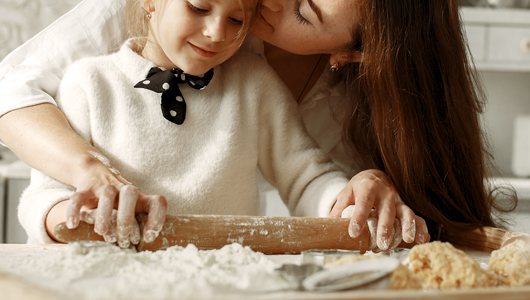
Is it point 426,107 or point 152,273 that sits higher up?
point 426,107

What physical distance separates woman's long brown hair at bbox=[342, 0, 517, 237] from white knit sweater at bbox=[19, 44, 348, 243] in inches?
5.3

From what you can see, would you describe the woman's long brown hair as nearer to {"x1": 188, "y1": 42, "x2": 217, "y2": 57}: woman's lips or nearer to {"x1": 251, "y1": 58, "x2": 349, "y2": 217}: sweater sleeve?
{"x1": 251, "y1": 58, "x2": 349, "y2": 217}: sweater sleeve

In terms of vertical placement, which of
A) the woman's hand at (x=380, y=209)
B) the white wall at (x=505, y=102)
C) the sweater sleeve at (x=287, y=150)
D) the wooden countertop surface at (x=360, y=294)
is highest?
the white wall at (x=505, y=102)

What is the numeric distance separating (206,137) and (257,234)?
33 centimetres

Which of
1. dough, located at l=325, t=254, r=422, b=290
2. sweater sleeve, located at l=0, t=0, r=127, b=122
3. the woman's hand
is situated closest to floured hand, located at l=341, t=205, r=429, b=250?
the woman's hand

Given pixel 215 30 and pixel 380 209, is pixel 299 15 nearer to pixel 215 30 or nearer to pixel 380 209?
pixel 215 30

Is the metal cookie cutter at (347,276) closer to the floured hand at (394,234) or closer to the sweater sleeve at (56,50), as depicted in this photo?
the floured hand at (394,234)

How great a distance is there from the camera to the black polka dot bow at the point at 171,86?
82 cm

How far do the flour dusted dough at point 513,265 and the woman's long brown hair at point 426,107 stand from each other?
A: 260 mm

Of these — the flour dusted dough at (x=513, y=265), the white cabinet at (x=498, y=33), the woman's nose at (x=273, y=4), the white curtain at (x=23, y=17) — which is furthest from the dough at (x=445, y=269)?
the white curtain at (x=23, y=17)

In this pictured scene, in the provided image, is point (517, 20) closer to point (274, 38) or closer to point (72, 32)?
point (274, 38)

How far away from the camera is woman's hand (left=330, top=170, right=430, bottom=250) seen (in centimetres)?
64

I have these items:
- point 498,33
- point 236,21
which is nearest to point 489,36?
point 498,33

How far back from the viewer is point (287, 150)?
940 millimetres
